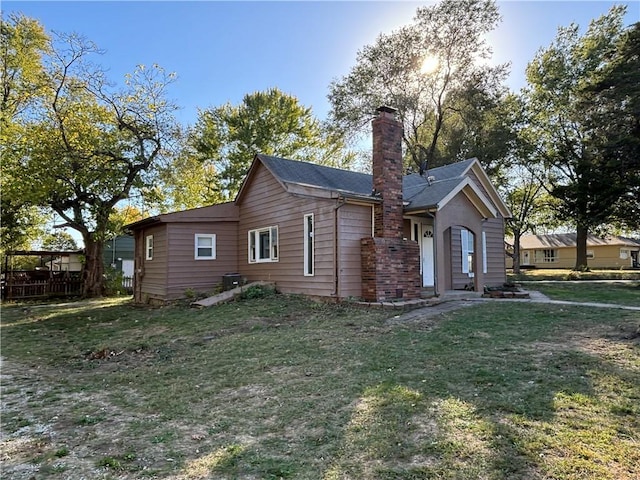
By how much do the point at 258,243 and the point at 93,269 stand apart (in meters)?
10.2

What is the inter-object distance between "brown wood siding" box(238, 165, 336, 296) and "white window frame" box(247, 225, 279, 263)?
14 centimetres

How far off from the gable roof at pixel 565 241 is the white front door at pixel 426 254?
125 feet

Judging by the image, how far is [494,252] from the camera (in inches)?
604

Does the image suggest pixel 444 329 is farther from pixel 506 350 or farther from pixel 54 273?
pixel 54 273

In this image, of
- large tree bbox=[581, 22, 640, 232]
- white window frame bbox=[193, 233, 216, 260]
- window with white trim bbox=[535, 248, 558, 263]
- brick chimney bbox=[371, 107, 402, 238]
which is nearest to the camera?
brick chimney bbox=[371, 107, 402, 238]

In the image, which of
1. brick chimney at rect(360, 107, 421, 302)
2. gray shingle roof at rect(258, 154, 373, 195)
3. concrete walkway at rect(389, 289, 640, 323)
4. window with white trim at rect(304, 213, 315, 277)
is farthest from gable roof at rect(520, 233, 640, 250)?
window with white trim at rect(304, 213, 315, 277)

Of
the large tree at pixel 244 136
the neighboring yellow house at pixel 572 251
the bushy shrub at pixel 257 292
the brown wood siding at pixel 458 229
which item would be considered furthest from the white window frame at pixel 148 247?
the neighboring yellow house at pixel 572 251

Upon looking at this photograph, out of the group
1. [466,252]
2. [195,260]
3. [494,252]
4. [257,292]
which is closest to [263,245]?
[257,292]

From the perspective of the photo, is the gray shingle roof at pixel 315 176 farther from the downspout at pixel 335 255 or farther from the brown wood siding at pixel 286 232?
the downspout at pixel 335 255

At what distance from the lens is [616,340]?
19.8 feet

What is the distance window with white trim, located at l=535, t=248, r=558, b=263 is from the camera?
1874 inches

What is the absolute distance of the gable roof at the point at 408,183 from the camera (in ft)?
36.3

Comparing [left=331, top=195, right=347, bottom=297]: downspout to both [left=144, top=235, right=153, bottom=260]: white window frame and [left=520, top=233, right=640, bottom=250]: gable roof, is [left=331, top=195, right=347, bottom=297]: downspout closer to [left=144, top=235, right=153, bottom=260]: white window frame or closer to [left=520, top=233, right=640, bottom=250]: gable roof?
[left=144, top=235, right=153, bottom=260]: white window frame

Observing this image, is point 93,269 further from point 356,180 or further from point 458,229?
point 458,229
